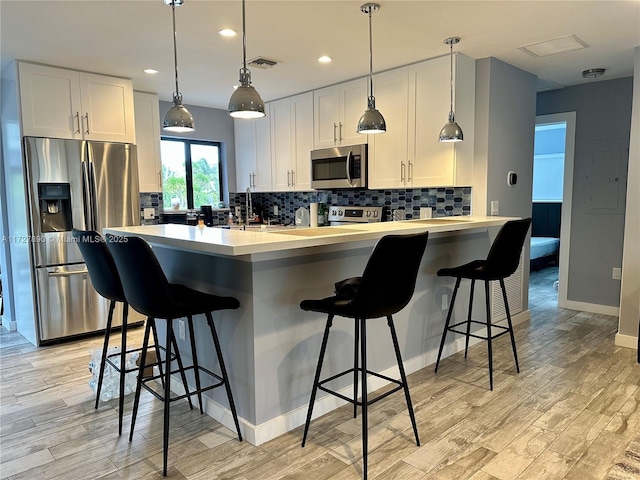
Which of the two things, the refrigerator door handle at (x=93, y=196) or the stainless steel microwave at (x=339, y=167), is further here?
the stainless steel microwave at (x=339, y=167)

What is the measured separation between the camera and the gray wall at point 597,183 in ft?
14.2

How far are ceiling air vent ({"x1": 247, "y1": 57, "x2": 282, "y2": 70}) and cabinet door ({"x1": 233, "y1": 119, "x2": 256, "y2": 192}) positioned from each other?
1.68m

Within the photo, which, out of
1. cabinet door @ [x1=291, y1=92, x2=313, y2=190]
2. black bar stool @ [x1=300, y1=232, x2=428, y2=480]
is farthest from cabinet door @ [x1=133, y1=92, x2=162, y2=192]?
black bar stool @ [x1=300, y1=232, x2=428, y2=480]

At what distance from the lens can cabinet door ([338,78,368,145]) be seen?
4.14 m

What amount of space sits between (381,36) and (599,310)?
3633mm

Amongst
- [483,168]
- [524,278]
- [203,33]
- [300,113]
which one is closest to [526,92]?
[483,168]

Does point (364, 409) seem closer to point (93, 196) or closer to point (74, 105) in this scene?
point (93, 196)

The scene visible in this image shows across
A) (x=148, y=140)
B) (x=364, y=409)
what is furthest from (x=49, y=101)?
(x=364, y=409)

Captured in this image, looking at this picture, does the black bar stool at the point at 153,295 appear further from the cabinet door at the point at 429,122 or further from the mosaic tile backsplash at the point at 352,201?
the mosaic tile backsplash at the point at 352,201

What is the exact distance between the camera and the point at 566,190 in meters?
4.69

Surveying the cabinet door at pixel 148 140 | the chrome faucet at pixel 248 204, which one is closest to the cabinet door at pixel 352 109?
the chrome faucet at pixel 248 204

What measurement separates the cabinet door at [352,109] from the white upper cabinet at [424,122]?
19cm

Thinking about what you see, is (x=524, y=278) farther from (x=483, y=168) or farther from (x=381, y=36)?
(x=381, y=36)

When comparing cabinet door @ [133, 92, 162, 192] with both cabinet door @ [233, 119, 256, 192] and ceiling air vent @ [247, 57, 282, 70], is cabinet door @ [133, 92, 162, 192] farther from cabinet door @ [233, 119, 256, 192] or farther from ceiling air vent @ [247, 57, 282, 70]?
ceiling air vent @ [247, 57, 282, 70]
